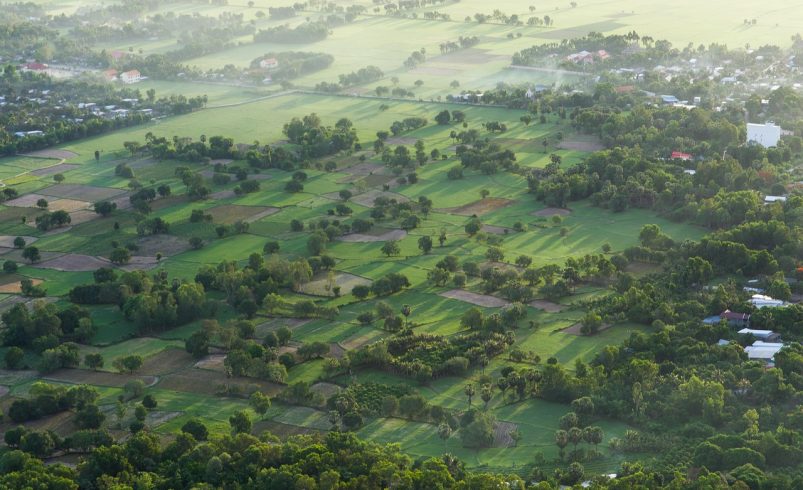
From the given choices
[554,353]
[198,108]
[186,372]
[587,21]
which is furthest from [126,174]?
[587,21]

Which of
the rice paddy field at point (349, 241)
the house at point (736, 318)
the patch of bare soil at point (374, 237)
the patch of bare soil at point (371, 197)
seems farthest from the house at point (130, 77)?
the house at point (736, 318)

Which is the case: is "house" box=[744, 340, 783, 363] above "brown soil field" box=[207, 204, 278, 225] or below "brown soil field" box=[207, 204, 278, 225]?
below

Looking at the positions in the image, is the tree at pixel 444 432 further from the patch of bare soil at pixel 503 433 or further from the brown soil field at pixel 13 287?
the brown soil field at pixel 13 287

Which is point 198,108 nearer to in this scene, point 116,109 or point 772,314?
point 116,109

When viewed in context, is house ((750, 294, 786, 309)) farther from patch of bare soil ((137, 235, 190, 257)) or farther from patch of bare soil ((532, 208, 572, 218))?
patch of bare soil ((137, 235, 190, 257))

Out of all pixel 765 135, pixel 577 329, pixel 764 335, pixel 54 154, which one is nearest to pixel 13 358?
pixel 577 329

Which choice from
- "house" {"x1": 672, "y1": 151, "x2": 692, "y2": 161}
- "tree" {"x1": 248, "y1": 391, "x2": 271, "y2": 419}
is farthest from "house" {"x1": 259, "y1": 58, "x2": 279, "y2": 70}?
"tree" {"x1": 248, "y1": 391, "x2": 271, "y2": 419}
